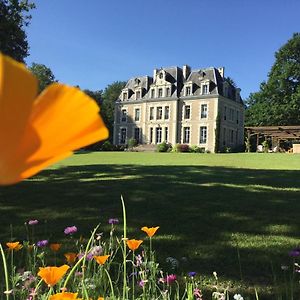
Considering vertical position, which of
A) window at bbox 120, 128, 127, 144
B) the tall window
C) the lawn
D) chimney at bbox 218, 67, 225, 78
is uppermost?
chimney at bbox 218, 67, 225, 78

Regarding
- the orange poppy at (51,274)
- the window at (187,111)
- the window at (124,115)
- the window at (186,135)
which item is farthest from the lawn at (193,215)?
the window at (124,115)

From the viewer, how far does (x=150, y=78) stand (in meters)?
57.0

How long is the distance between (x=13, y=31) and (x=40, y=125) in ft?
58.0

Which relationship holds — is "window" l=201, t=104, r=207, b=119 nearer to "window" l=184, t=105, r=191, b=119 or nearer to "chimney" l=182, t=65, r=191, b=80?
"window" l=184, t=105, r=191, b=119

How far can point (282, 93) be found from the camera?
48844 millimetres

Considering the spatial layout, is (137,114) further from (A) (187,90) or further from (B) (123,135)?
(A) (187,90)

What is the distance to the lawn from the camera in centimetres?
430

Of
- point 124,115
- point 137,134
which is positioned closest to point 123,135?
point 137,134

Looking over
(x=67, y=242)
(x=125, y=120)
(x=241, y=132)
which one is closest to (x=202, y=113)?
(x=241, y=132)

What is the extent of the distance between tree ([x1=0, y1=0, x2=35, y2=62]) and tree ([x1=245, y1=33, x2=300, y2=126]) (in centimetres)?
3447

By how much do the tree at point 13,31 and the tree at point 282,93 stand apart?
34474 mm

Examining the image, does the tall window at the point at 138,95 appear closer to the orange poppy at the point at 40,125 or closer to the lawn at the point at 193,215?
the lawn at the point at 193,215

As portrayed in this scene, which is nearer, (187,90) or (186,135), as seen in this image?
(186,135)

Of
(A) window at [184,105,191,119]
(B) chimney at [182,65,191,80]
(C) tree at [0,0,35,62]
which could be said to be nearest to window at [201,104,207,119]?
(A) window at [184,105,191,119]
